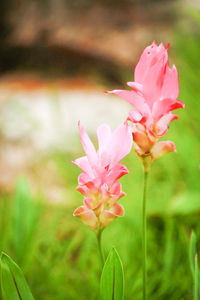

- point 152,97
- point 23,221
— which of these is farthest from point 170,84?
point 23,221

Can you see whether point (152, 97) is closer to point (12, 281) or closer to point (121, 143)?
point (121, 143)

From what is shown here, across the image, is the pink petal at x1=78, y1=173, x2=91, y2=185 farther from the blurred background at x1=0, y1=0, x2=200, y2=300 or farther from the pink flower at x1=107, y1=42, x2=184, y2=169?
the blurred background at x1=0, y1=0, x2=200, y2=300

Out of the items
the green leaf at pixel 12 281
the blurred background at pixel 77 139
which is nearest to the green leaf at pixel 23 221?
the blurred background at pixel 77 139

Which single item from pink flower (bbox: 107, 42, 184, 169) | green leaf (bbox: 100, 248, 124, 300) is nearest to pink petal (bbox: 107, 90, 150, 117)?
pink flower (bbox: 107, 42, 184, 169)

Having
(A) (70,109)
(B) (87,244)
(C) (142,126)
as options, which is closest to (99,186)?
(C) (142,126)

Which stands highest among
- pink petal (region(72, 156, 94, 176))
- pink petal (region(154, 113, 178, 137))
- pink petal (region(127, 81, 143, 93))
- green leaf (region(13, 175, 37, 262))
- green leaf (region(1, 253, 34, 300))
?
pink petal (region(127, 81, 143, 93))

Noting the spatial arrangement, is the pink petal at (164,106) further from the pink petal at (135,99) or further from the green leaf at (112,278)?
the green leaf at (112,278)

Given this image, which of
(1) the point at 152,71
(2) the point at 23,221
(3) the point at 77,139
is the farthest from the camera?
(3) the point at 77,139

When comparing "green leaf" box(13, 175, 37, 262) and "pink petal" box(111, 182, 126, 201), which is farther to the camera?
"green leaf" box(13, 175, 37, 262)
